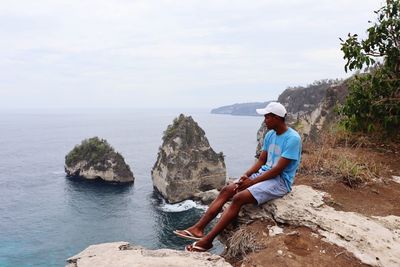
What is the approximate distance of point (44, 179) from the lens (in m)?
72.1

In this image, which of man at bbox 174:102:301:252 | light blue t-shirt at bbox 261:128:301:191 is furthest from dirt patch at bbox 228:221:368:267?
light blue t-shirt at bbox 261:128:301:191

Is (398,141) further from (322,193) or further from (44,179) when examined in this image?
(44,179)

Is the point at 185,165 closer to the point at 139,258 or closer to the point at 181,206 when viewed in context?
the point at 181,206

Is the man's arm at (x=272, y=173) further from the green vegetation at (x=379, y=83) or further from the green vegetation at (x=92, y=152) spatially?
the green vegetation at (x=92, y=152)

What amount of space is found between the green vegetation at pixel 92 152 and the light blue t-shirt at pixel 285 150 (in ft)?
219

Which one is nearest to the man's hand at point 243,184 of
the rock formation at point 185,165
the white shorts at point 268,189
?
the white shorts at point 268,189

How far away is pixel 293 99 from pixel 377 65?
78245 mm

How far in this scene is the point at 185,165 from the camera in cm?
5962

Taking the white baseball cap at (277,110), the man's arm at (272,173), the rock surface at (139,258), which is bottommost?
the rock surface at (139,258)

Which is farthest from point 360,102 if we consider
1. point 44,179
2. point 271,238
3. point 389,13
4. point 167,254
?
point 44,179

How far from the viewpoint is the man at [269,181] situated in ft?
21.0

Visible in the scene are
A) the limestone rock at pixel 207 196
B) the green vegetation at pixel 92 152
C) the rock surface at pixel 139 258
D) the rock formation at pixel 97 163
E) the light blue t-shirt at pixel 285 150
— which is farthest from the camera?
the green vegetation at pixel 92 152

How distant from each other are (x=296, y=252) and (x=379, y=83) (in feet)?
22.1

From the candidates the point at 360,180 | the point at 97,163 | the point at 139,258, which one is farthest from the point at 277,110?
the point at 97,163
